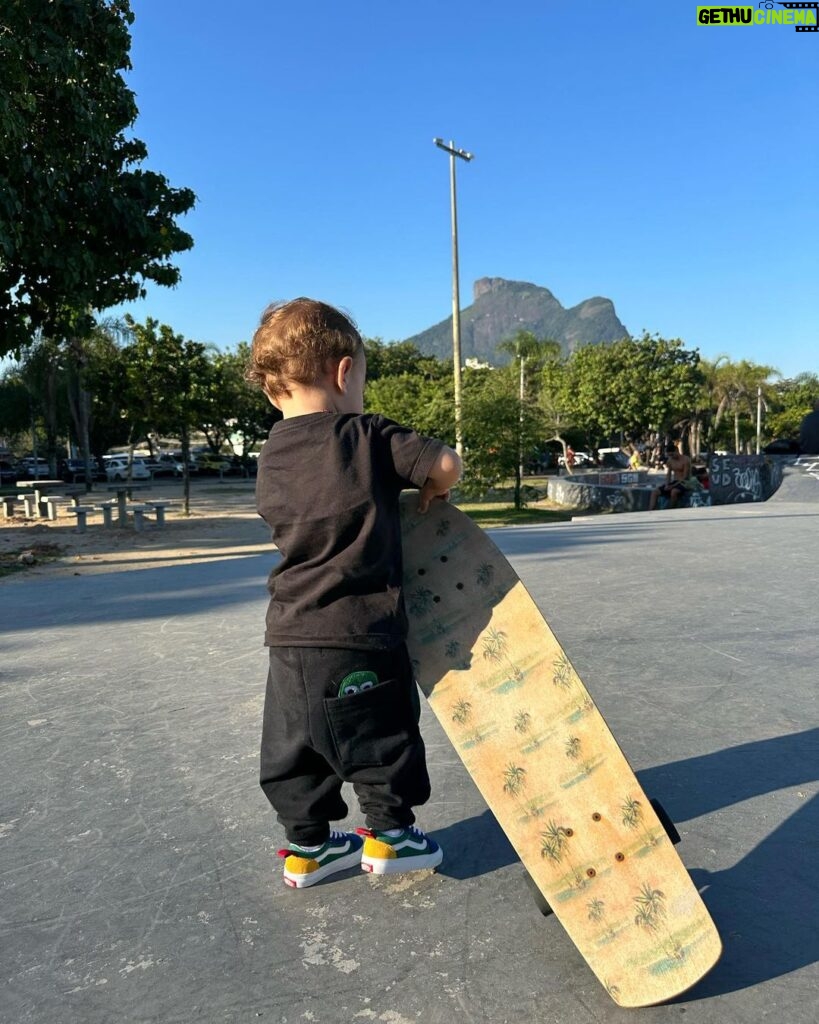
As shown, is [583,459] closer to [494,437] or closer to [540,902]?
[494,437]

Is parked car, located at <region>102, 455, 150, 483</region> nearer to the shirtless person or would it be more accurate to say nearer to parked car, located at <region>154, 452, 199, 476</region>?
parked car, located at <region>154, 452, 199, 476</region>

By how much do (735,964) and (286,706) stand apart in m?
1.10

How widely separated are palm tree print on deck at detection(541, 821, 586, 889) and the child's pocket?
37 centimetres

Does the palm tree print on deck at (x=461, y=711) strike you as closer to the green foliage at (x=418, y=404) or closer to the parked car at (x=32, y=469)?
the green foliage at (x=418, y=404)

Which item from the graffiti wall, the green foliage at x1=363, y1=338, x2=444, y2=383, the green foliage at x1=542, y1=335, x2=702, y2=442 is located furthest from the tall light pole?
the green foliage at x1=363, y1=338, x2=444, y2=383

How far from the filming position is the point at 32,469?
5000cm

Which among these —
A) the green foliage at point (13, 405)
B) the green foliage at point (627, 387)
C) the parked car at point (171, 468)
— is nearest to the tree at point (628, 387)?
the green foliage at point (627, 387)

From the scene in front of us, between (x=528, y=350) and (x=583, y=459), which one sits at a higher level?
(x=528, y=350)

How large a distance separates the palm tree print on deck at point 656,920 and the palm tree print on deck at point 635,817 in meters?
0.09

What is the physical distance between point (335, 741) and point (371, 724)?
9cm

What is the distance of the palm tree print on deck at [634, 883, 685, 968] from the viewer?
63.2 inches

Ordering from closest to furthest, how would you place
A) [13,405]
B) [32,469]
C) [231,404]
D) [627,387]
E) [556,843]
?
[556,843] < [231,404] < [627,387] < [32,469] < [13,405]

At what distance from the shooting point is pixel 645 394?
43.7 m

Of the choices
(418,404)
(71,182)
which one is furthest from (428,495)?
(418,404)
